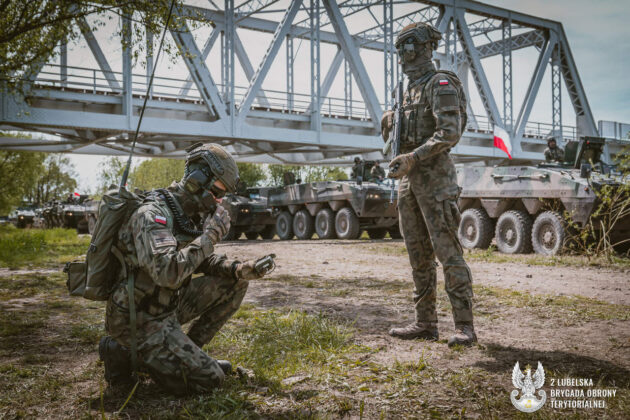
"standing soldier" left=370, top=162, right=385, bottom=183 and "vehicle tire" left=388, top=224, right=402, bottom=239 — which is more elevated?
"standing soldier" left=370, top=162, right=385, bottom=183

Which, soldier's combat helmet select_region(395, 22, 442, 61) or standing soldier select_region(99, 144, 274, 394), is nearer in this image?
standing soldier select_region(99, 144, 274, 394)

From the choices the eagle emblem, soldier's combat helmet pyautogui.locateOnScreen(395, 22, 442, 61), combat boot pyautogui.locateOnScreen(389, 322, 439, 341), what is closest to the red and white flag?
soldier's combat helmet pyautogui.locateOnScreen(395, 22, 442, 61)

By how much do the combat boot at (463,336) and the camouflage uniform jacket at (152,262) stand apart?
1647 mm

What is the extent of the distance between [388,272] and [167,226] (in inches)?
203

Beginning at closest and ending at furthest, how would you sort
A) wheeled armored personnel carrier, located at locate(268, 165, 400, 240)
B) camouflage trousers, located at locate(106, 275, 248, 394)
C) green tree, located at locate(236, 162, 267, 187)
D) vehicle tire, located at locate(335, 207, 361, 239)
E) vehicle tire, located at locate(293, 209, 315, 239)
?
camouflage trousers, located at locate(106, 275, 248, 394) < wheeled armored personnel carrier, located at locate(268, 165, 400, 240) < vehicle tire, located at locate(335, 207, 361, 239) < vehicle tire, located at locate(293, 209, 315, 239) < green tree, located at locate(236, 162, 267, 187)

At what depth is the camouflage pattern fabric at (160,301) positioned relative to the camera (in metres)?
2.54

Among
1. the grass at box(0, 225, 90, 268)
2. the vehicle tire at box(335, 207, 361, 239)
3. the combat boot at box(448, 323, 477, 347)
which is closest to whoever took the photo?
the combat boot at box(448, 323, 477, 347)

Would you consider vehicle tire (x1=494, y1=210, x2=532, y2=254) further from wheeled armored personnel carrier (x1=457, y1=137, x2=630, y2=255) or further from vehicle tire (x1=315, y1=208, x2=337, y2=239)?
vehicle tire (x1=315, y1=208, x2=337, y2=239)

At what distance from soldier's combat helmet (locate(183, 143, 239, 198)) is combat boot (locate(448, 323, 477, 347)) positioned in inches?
Result: 65.6

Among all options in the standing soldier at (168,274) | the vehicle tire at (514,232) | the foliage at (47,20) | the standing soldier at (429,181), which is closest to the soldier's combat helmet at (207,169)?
the standing soldier at (168,274)

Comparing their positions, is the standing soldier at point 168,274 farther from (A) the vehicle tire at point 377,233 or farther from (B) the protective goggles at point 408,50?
(A) the vehicle tire at point 377,233

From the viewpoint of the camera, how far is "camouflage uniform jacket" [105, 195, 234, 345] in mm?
2523

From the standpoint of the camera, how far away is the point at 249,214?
1694 centimetres

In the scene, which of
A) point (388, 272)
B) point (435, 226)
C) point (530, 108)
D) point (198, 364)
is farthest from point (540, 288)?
point (530, 108)
